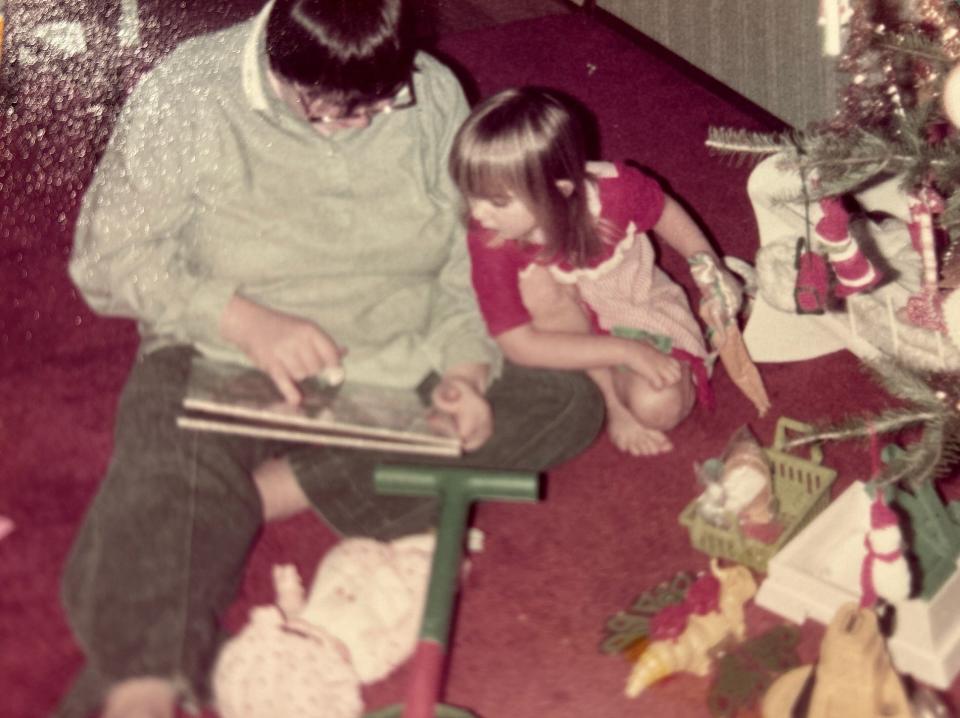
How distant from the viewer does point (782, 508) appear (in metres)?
1.04

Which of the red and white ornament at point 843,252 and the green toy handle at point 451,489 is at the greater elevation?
the red and white ornament at point 843,252

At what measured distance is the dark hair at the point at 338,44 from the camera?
2.56 feet

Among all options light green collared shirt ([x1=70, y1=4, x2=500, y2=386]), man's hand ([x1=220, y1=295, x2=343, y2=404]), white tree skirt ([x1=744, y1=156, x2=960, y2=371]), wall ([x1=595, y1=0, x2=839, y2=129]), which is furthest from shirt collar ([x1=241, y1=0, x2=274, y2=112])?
wall ([x1=595, y1=0, x2=839, y2=129])

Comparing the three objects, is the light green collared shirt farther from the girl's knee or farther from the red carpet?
the girl's knee

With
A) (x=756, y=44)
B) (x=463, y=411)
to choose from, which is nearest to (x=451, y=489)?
(x=463, y=411)

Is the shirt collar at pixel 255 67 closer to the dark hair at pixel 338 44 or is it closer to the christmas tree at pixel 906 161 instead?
the dark hair at pixel 338 44

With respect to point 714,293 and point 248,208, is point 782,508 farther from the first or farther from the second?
point 248,208

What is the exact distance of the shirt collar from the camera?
0.81 m

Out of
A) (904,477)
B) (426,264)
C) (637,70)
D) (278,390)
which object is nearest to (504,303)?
(426,264)

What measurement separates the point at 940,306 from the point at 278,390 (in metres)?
0.57

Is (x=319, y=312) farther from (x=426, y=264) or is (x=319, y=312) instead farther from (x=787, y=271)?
(x=787, y=271)

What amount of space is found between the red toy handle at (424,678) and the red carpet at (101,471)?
1.0 inches

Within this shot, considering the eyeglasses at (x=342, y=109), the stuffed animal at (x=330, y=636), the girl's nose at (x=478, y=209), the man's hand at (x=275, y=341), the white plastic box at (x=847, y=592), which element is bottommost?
the white plastic box at (x=847, y=592)

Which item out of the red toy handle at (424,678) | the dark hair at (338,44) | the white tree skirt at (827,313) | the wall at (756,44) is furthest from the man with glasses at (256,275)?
the wall at (756,44)
